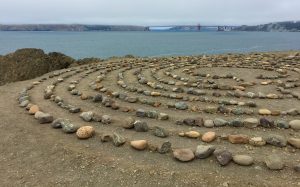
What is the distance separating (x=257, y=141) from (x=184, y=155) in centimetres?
143

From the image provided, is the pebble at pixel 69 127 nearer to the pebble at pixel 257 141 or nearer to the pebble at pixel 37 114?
the pebble at pixel 37 114

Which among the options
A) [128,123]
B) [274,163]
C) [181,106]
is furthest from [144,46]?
[274,163]

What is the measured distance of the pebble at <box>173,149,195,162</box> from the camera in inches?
223

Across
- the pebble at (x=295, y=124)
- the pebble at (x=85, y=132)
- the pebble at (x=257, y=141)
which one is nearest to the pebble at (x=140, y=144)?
the pebble at (x=85, y=132)

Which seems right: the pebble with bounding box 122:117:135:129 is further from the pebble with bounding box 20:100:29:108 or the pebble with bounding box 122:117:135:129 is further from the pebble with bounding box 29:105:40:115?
the pebble with bounding box 20:100:29:108

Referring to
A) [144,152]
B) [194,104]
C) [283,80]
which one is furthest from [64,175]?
[283,80]

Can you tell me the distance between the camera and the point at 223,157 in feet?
18.1

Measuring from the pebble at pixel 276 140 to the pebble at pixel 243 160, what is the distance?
0.84m

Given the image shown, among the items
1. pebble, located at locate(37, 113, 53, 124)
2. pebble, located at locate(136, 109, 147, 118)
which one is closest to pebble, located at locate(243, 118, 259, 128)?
pebble, located at locate(136, 109, 147, 118)

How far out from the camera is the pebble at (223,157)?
547 cm

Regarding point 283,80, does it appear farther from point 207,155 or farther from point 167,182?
point 167,182

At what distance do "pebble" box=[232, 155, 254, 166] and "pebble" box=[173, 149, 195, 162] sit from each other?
69 centimetres

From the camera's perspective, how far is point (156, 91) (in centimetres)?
995

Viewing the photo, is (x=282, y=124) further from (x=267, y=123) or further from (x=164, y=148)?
(x=164, y=148)
